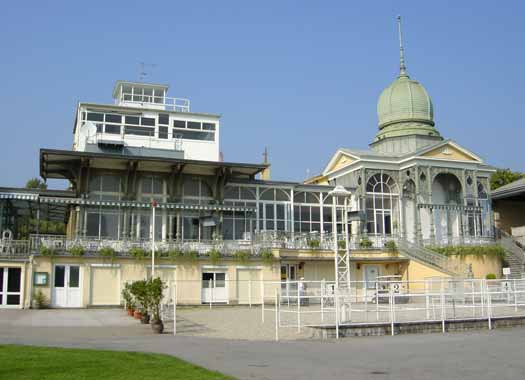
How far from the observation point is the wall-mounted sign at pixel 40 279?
29.9 m

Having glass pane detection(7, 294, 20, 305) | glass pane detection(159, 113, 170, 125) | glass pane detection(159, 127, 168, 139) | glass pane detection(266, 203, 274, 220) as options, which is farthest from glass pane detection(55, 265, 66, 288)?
glass pane detection(266, 203, 274, 220)

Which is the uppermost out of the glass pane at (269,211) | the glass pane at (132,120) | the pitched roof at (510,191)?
the glass pane at (132,120)

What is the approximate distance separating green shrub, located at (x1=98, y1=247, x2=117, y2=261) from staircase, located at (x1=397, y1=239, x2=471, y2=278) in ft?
57.4

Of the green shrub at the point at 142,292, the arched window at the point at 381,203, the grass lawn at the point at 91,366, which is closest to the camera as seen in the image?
the grass lawn at the point at 91,366

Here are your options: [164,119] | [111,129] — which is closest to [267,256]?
[164,119]

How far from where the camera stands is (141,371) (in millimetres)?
10250

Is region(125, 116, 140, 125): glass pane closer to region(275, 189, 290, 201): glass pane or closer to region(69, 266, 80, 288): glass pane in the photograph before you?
region(275, 189, 290, 201): glass pane

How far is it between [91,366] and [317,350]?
5662 mm

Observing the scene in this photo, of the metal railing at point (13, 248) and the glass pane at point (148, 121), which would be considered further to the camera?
the glass pane at point (148, 121)

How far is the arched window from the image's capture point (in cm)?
4216

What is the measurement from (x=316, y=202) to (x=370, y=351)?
2777 centimetres

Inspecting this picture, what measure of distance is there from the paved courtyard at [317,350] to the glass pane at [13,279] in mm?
8932

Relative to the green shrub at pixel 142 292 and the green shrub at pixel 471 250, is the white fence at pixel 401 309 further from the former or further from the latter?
the green shrub at pixel 471 250

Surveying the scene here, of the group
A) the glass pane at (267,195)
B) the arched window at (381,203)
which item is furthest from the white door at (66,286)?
the arched window at (381,203)
